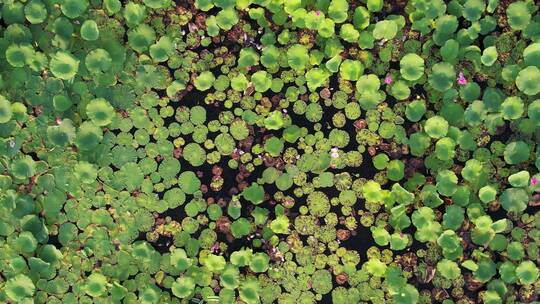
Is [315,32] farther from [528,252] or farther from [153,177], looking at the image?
[528,252]

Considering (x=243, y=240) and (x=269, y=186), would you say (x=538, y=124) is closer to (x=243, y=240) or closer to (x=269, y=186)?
(x=269, y=186)

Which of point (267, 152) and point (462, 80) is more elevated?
point (462, 80)

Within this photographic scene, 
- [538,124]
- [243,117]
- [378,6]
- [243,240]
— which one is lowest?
[243,240]

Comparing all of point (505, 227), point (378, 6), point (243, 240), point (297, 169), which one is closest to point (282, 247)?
point (243, 240)

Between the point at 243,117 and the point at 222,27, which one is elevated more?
the point at 222,27

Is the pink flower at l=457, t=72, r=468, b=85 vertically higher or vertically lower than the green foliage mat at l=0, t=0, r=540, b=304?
higher

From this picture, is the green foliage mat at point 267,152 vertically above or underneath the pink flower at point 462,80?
underneath
